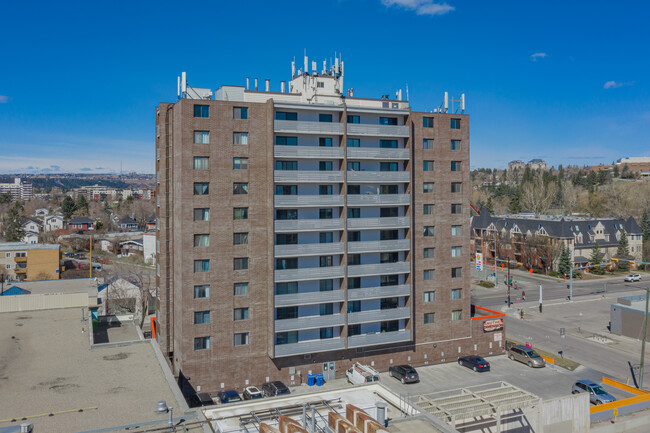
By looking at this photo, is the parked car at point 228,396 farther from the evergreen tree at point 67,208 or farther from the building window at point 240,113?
the evergreen tree at point 67,208

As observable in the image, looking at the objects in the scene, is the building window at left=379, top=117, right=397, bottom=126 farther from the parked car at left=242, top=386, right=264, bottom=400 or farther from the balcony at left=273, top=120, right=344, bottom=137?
the parked car at left=242, top=386, right=264, bottom=400

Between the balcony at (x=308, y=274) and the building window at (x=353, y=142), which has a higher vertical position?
the building window at (x=353, y=142)

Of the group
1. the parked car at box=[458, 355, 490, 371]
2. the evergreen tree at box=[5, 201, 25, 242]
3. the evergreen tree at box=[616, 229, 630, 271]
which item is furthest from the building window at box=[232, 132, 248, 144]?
the evergreen tree at box=[5, 201, 25, 242]

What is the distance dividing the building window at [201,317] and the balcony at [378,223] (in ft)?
47.1

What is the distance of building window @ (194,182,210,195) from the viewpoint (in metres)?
40.1

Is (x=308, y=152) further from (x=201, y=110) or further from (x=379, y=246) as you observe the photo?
(x=379, y=246)

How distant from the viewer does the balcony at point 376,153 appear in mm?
44562

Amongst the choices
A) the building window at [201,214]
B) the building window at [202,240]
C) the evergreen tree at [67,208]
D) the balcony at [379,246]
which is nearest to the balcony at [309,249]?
the balcony at [379,246]

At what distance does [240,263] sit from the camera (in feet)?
136

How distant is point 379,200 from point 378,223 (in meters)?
2.12

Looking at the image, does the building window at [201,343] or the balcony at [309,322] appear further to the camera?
the balcony at [309,322]

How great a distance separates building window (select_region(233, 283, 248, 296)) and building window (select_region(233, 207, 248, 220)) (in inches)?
221

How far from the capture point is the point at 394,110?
151 feet

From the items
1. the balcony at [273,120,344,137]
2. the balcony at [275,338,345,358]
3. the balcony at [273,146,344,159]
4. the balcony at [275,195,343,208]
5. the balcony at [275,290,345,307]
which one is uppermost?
the balcony at [273,120,344,137]
